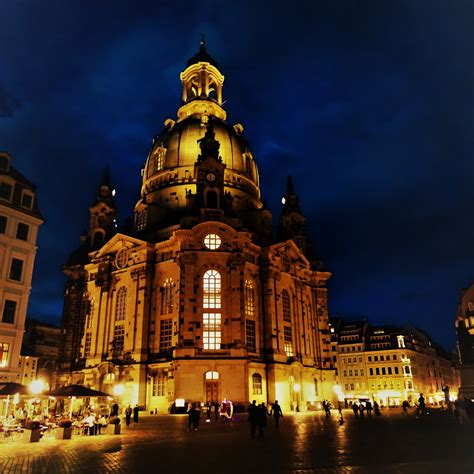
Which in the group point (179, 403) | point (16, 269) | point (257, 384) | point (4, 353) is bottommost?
point (179, 403)

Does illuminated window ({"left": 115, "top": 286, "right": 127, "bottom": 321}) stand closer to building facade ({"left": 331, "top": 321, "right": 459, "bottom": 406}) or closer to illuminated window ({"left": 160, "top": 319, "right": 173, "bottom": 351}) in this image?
illuminated window ({"left": 160, "top": 319, "right": 173, "bottom": 351})

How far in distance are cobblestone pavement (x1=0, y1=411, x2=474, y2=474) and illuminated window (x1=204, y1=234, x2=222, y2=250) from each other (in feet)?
119

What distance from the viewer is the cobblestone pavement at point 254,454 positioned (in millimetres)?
15109

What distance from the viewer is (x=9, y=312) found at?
133 ft

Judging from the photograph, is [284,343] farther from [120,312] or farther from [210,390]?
[120,312]

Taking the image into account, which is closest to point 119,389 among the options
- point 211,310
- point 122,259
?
point 211,310

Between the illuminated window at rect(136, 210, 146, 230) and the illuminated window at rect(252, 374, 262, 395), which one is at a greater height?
the illuminated window at rect(136, 210, 146, 230)

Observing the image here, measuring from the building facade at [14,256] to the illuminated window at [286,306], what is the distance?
37.8 metres

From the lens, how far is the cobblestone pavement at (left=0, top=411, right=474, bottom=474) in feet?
49.6

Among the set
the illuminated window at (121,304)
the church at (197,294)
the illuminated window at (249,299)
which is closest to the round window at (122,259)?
the church at (197,294)

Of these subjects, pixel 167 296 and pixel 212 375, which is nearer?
pixel 212 375

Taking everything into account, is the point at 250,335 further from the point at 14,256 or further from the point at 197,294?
the point at 14,256

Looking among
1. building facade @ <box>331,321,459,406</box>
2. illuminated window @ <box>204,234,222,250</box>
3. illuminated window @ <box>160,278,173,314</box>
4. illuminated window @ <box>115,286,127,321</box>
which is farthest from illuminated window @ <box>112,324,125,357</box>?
building facade @ <box>331,321,459,406</box>

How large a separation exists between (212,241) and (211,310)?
9.19 m
